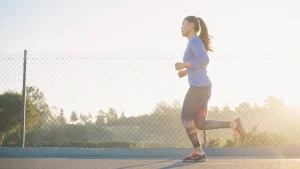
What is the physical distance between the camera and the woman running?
13.3 feet

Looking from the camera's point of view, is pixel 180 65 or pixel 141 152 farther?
pixel 141 152

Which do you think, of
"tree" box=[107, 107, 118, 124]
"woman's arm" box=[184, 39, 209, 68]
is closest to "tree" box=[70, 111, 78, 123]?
"tree" box=[107, 107, 118, 124]

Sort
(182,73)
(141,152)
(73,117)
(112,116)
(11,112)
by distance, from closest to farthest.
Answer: (182,73) → (141,152) → (112,116) → (73,117) → (11,112)

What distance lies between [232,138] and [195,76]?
3.58 metres

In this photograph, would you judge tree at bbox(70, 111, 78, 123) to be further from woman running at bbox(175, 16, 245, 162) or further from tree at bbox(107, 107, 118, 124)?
woman running at bbox(175, 16, 245, 162)

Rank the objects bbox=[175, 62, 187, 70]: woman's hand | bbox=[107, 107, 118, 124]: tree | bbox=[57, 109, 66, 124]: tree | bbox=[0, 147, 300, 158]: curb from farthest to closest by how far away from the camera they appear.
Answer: bbox=[57, 109, 66, 124]: tree → bbox=[107, 107, 118, 124]: tree → bbox=[0, 147, 300, 158]: curb → bbox=[175, 62, 187, 70]: woman's hand

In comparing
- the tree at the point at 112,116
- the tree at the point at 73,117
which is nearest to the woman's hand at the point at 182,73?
the tree at the point at 112,116

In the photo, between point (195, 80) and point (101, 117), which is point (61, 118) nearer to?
point (101, 117)

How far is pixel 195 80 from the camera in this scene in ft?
13.4

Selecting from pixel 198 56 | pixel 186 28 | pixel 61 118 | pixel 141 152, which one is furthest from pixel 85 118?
pixel 198 56

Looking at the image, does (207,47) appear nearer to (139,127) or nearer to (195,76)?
(195,76)

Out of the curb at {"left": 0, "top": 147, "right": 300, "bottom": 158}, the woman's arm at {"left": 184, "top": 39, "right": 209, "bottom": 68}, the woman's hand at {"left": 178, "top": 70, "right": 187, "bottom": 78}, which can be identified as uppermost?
the woman's arm at {"left": 184, "top": 39, "right": 209, "bottom": 68}

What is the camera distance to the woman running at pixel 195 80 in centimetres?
405

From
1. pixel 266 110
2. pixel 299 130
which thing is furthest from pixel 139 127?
pixel 299 130
